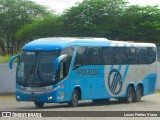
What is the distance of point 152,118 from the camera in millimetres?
21547

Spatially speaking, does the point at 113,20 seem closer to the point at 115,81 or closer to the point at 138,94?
the point at 138,94

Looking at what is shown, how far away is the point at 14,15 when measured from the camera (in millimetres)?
94938

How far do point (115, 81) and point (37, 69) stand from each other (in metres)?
5.66

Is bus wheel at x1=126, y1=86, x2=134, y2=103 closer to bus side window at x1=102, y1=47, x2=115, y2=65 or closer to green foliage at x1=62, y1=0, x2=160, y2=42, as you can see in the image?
bus side window at x1=102, y1=47, x2=115, y2=65

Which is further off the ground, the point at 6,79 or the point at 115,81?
the point at 115,81

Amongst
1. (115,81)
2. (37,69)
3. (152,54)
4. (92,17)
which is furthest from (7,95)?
(92,17)

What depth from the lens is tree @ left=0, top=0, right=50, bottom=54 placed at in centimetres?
9362

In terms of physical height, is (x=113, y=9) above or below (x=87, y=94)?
above

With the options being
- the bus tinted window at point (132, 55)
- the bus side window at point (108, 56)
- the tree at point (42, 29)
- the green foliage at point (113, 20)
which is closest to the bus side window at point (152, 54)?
the bus tinted window at point (132, 55)

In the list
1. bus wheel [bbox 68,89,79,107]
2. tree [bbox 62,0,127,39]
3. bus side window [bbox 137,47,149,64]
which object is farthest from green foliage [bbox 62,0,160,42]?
bus wheel [bbox 68,89,79,107]

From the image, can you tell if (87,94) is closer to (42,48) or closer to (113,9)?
(42,48)

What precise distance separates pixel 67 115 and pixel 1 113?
240 centimetres

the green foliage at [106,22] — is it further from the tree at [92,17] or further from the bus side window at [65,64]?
the bus side window at [65,64]

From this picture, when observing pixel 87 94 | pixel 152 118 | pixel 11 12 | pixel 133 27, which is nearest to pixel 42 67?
pixel 87 94
